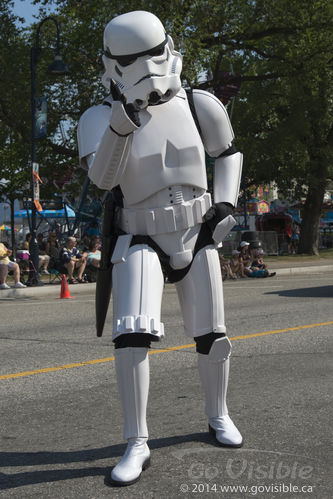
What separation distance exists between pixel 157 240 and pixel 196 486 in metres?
1.24

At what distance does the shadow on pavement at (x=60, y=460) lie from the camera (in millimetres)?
3404

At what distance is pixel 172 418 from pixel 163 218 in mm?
1407

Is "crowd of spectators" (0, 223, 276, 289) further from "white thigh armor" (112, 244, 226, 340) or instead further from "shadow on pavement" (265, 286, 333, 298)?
"white thigh armor" (112, 244, 226, 340)

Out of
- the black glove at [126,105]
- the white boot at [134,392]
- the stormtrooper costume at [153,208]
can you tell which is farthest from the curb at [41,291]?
the black glove at [126,105]

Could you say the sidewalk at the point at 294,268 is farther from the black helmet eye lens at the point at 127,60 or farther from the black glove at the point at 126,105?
the black glove at the point at 126,105

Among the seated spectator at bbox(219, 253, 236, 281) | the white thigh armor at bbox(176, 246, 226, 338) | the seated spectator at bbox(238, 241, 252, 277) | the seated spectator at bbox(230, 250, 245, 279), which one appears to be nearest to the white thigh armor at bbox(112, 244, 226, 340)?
the white thigh armor at bbox(176, 246, 226, 338)

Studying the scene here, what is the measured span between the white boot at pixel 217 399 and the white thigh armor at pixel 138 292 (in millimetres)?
429

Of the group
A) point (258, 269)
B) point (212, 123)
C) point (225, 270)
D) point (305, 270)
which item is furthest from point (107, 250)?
point (305, 270)

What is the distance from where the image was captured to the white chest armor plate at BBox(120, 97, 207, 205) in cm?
370

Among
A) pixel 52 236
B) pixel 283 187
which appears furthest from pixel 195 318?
pixel 283 187

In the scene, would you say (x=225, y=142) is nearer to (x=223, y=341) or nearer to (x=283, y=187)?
(x=223, y=341)

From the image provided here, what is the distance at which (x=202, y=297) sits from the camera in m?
3.75

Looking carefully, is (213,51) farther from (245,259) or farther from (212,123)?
(212,123)

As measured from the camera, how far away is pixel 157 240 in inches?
147
